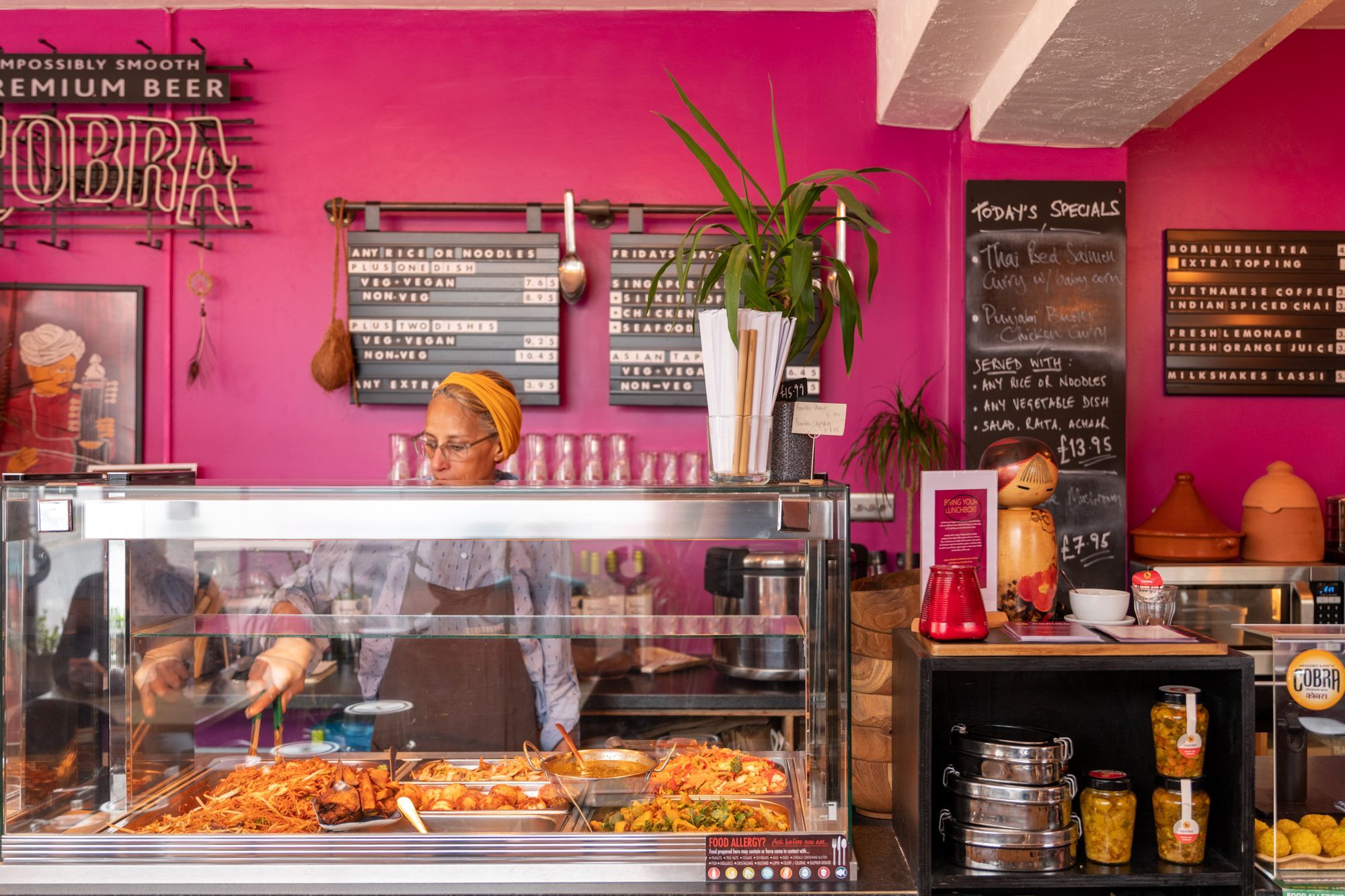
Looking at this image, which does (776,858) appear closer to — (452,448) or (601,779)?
(601,779)

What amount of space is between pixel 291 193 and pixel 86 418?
1.14 m

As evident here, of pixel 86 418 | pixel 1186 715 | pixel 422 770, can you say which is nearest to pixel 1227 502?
pixel 1186 715

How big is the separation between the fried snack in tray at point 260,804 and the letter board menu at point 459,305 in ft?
7.01

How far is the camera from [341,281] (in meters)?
3.89

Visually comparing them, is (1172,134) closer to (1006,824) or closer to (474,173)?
(474,173)

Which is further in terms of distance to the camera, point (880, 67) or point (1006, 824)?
point (880, 67)

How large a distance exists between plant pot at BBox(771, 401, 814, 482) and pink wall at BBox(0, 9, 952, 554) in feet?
6.93

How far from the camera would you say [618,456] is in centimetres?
370

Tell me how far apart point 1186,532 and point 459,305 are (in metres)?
2.69

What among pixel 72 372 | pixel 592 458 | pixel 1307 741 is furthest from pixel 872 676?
pixel 72 372

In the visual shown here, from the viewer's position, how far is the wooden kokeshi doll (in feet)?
6.12

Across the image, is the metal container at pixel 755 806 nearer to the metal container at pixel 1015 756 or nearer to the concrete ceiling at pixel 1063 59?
the metal container at pixel 1015 756

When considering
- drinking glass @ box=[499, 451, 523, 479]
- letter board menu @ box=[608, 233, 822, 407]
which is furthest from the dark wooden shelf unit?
drinking glass @ box=[499, 451, 523, 479]

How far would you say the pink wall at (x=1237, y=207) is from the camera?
3.89 metres
